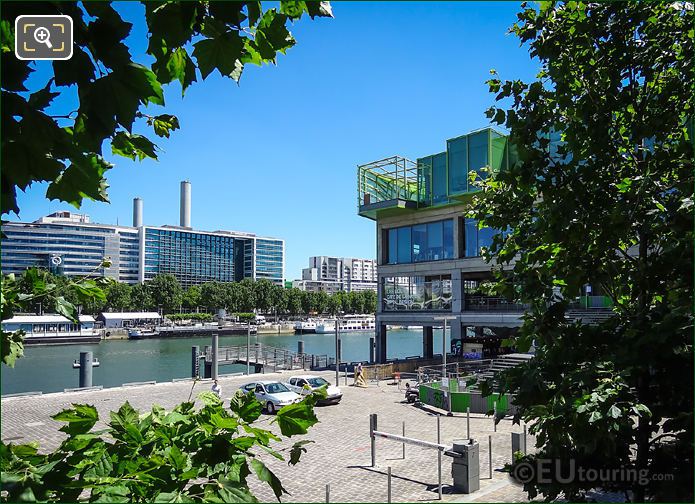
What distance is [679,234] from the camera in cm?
446

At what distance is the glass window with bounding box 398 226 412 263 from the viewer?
4500cm

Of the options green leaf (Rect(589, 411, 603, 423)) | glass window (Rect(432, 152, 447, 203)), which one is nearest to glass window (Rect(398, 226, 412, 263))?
glass window (Rect(432, 152, 447, 203))

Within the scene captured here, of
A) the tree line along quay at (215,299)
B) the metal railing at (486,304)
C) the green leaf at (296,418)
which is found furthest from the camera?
the tree line along quay at (215,299)

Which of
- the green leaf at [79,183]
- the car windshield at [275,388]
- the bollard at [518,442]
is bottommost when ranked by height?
the car windshield at [275,388]

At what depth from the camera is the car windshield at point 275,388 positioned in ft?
84.3

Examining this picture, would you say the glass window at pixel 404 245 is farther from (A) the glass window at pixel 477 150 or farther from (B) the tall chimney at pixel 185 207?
(B) the tall chimney at pixel 185 207

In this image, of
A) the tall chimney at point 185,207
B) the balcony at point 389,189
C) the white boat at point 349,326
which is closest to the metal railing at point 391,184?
the balcony at point 389,189

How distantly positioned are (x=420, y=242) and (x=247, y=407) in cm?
4165

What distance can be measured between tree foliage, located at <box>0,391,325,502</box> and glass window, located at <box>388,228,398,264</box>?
43076 millimetres

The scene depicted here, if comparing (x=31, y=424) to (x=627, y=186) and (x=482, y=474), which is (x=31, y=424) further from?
(x=627, y=186)

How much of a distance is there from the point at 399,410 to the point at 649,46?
22.4 metres

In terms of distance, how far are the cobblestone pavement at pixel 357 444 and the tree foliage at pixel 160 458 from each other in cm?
366

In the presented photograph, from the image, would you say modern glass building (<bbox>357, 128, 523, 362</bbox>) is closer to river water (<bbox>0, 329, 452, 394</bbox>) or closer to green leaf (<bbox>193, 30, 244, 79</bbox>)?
river water (<bbox>0, 329, 452, 394</bbox>)

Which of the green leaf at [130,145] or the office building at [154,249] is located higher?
the office building at [154,249]
